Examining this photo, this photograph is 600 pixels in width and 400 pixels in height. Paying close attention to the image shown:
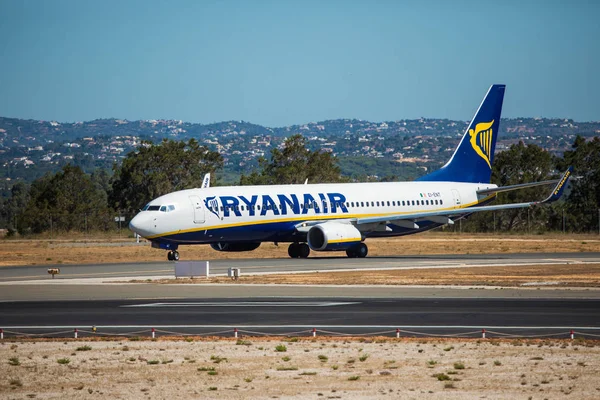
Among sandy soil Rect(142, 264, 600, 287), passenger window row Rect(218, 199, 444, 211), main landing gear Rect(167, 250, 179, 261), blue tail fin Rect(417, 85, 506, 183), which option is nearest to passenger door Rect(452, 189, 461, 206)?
passenger window row Rect(218, 199, 444, 211)

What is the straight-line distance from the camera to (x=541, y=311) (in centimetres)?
3019

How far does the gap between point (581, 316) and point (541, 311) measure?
63.5 inches

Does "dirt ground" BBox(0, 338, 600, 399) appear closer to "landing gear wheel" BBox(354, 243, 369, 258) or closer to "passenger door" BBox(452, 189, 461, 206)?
"landing gear wheel" BBox(354, 243, 369, 258)

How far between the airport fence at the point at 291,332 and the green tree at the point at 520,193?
2842 inches

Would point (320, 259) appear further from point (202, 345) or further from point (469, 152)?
point (202, 345)

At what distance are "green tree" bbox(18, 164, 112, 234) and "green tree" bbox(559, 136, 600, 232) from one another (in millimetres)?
46111

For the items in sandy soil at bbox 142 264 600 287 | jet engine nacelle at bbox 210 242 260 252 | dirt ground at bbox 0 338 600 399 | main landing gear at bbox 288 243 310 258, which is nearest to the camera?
dirt ground at bbox 0 338 600 399

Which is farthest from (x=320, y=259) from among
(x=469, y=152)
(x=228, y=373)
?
(x=228, y=373)

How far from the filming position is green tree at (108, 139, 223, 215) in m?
115

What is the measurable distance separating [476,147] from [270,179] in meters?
52.4

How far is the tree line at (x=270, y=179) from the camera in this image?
106 m

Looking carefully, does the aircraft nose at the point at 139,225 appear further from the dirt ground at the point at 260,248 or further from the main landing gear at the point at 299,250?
the main landing gear at the point at 299,250

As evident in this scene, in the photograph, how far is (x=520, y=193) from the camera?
4245 inches

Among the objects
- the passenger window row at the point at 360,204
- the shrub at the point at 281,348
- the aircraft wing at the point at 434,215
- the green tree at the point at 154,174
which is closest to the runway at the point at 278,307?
the shrub at the point at 281,348
